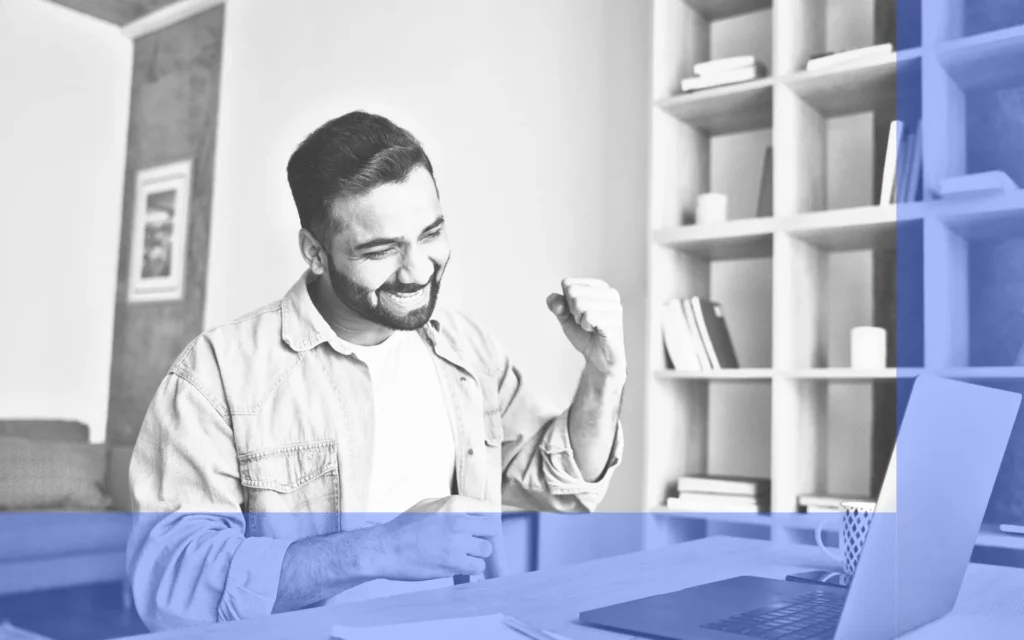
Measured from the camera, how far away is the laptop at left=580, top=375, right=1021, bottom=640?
0.54 metres

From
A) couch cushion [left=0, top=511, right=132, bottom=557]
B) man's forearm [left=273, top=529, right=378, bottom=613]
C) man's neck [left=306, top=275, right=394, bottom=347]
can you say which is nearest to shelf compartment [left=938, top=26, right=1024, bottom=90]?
man's neck [left=306, top=275, right=394, bottom=347]

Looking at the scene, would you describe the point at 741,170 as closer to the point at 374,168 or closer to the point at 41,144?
the point at 374,168

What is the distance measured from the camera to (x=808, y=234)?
75.3 inches

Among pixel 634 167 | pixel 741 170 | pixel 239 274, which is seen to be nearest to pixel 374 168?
pixel 239 274

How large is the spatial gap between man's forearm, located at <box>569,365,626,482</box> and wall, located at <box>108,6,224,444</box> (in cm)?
110

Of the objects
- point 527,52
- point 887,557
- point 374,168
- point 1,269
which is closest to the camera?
point 887,557

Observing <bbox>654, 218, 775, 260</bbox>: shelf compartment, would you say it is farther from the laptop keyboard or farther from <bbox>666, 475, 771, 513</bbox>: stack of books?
the laptop keyboard

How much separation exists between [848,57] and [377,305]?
3.74 feet

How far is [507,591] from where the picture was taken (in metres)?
0.78

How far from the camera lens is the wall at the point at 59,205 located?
1.91 metres

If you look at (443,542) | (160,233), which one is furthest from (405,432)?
(160,233)

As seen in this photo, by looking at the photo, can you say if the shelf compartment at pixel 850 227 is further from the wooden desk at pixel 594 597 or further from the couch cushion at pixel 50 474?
the couch cushion at pixel 50 474

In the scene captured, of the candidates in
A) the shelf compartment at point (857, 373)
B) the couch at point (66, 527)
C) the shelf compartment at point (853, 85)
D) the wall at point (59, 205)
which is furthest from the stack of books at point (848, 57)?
the couch at point (66, 527)

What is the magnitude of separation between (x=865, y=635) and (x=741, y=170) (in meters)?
1.79
